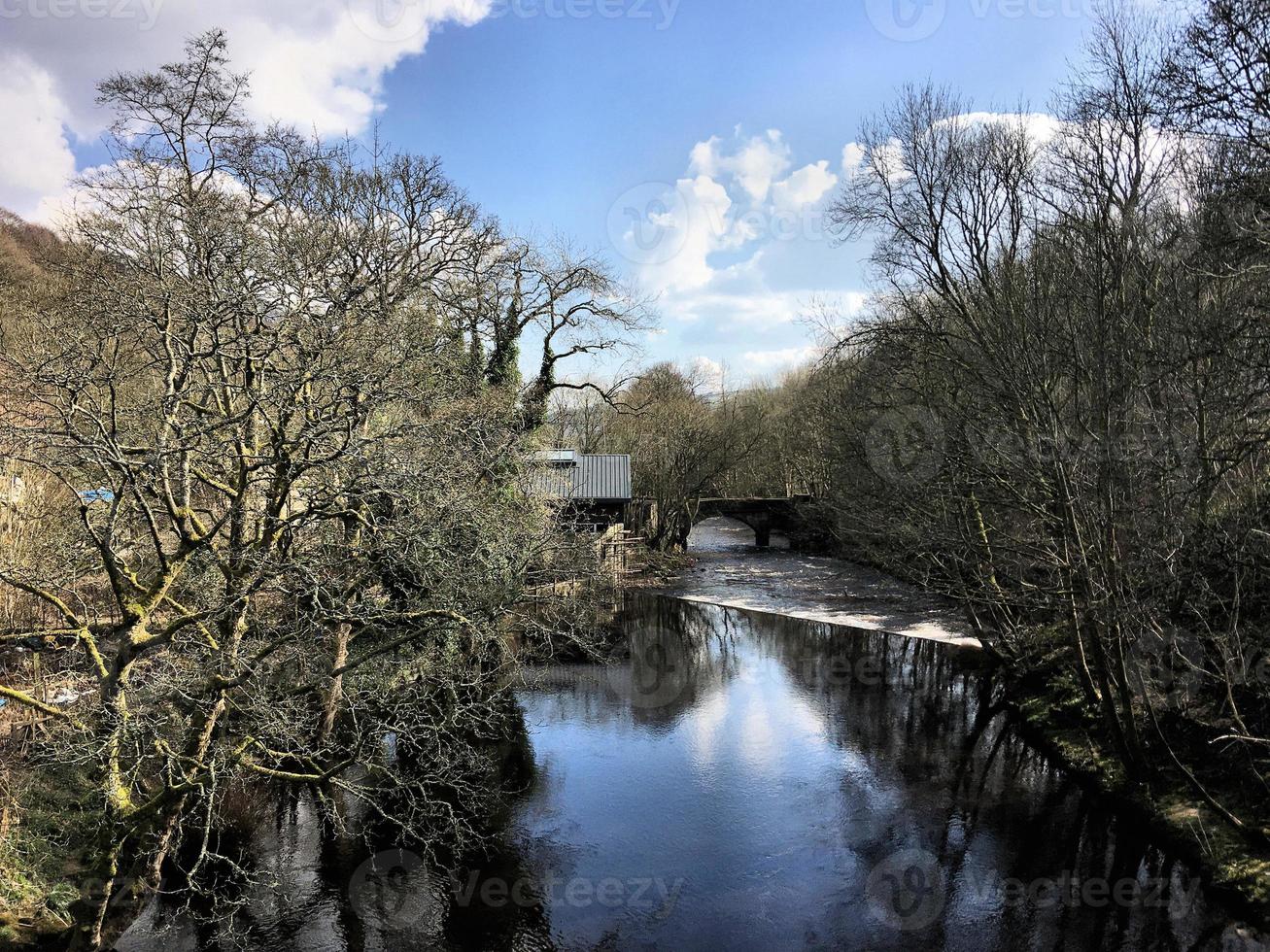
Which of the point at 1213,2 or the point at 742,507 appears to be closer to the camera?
the point at 1213,2

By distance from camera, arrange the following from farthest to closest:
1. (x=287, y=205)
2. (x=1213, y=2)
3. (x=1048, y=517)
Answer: (x=287, y=205)
(x=1048, y=517)
(x=1213, y=2)

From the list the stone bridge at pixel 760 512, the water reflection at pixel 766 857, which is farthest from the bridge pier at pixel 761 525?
the water reflection at pixel 766 857

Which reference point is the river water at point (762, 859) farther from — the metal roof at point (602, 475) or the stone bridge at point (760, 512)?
the stone bridge at point (760, 512)

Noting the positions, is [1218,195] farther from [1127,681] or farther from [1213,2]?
[1127,681]

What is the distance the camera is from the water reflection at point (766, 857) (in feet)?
27.2

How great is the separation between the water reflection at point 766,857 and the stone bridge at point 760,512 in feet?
76.2

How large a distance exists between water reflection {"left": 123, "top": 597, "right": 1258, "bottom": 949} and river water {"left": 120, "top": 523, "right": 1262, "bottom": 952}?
0.03 metres

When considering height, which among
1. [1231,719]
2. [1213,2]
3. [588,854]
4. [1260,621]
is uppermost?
[1213,2]

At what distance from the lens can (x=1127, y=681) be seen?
35.8ft

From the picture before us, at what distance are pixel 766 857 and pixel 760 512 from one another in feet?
97.5

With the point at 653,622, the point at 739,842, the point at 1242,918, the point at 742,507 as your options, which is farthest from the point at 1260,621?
the point at 742,507

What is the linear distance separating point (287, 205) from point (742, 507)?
27756mm

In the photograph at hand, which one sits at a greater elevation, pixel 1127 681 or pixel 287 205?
pixel 287 205

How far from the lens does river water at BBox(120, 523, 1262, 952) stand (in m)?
8.26
